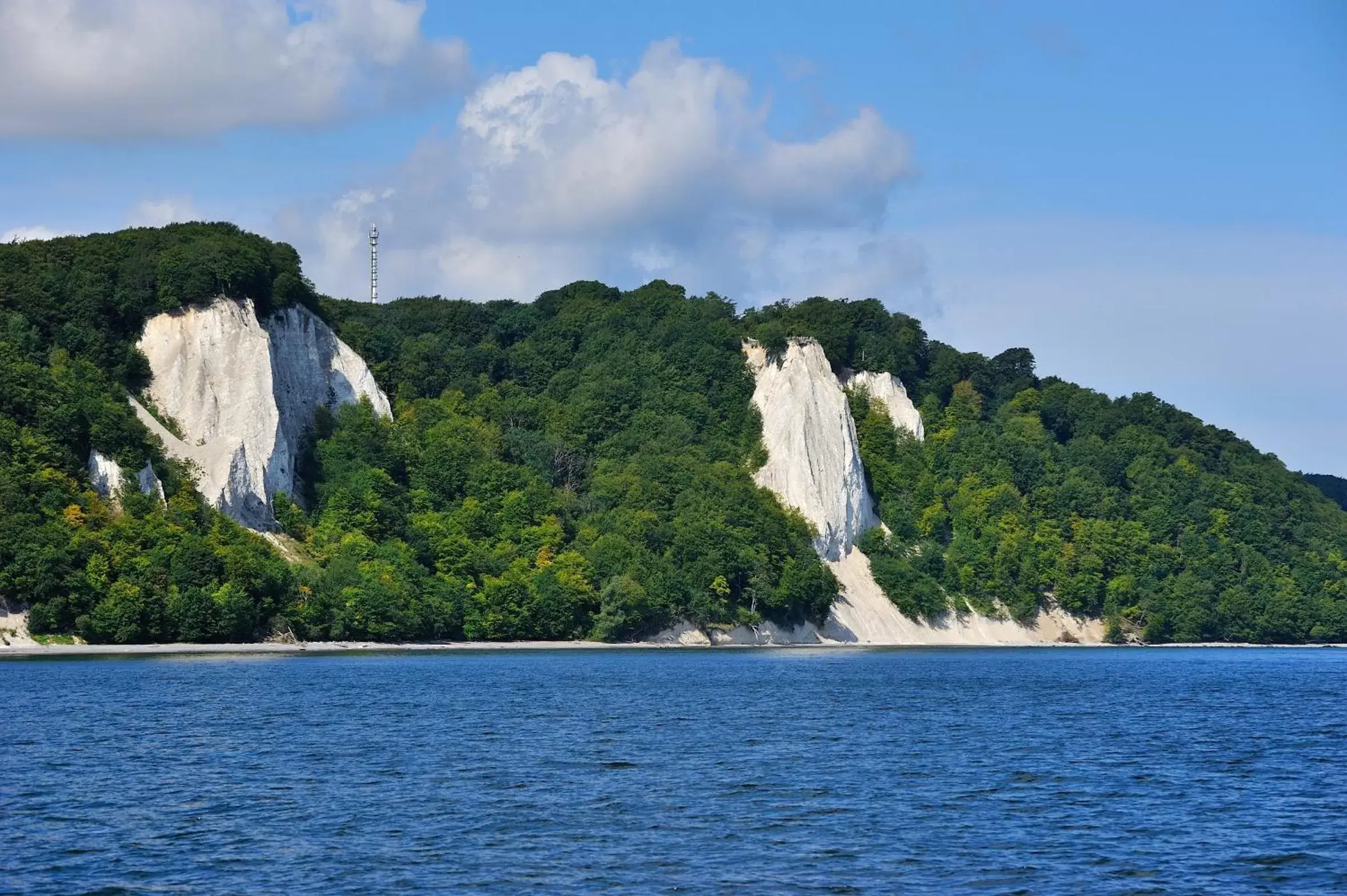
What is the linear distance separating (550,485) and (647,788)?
89249 millimetres

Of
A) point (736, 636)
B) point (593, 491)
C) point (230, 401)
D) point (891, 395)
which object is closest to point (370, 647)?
Result: point (230, 401)

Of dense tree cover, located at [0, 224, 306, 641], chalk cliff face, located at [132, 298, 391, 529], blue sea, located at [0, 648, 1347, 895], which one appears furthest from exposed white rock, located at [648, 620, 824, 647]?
blue sea, located at [0, 648, 1347, 895]

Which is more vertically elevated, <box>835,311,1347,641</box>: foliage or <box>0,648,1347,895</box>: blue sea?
<box>835,311,1347,641</box>: foliage

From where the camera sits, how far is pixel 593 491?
123375 mm

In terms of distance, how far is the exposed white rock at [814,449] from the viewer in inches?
5192

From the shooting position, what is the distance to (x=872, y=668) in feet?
287

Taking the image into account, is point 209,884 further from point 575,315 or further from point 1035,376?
point 1035,376

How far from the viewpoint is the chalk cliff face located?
320 feet

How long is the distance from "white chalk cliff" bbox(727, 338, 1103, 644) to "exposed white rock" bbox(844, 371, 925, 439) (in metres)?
5.85

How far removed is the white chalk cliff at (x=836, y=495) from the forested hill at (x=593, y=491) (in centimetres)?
180

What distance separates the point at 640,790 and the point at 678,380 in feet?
349

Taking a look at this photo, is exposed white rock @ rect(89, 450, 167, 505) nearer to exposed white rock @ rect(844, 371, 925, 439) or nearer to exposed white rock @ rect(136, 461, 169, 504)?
exposed white rock @ rect(136, 461, 169, 504)

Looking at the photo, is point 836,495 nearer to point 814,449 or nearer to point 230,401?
point 814,449

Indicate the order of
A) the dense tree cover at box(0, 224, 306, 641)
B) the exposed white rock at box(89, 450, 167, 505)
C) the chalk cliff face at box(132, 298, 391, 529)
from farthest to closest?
the chalk cliff face at box(132, 298, 391, 529)
the exposed white rock at box(89, 450, 167, 505)
the dense tree cover at box(0, 224, 306, 641)
